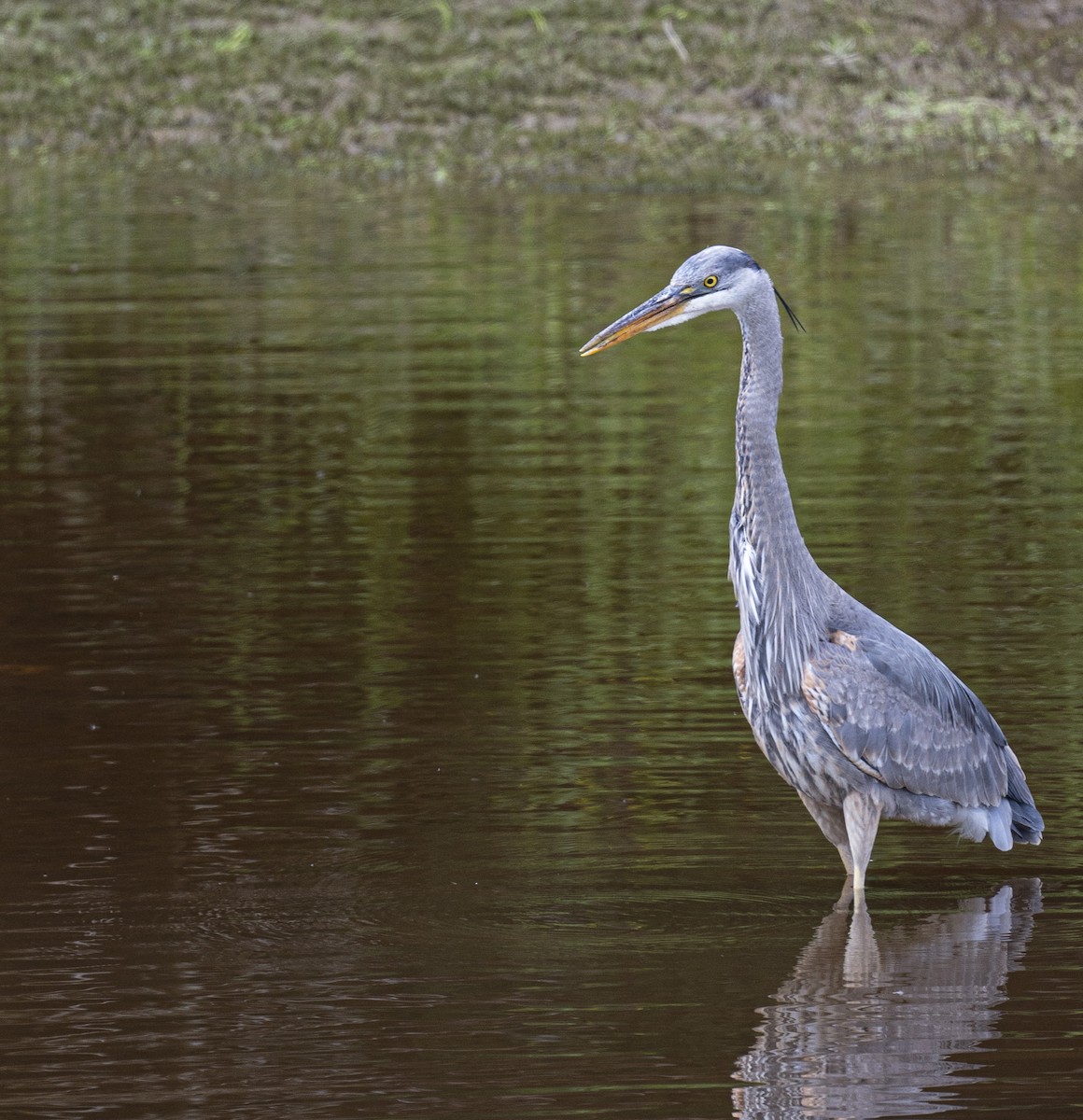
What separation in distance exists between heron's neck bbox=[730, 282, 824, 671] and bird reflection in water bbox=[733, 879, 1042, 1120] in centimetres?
100

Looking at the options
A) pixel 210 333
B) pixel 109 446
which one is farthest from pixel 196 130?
pixel 109 446

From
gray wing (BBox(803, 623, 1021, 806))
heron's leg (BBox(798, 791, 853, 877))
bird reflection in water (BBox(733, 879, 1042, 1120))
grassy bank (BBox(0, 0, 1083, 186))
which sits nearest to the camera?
bird reflection in water (BBox(733, 879, 1042, 1120))

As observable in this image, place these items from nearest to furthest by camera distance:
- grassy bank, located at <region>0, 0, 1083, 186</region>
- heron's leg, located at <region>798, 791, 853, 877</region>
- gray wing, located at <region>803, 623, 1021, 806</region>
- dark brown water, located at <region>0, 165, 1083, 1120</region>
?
dark brown water, located at <region>0, 165, 1083, 1120</region>
gray wing, located at <region>803, 623, 1021, 806</region>
heron's leg, located at <region>798, 791, 853, 877</region>
grassy bank, located at <region>0, 0, 1083, 186</region>

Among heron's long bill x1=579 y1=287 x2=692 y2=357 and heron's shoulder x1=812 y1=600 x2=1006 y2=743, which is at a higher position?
heron's long bill x1=579 y1=287 x2=692 y2=357

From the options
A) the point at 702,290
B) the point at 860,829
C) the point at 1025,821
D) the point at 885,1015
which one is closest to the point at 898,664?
the point at 860,829

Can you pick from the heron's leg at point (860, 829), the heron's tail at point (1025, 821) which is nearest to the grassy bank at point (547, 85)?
the heron's tail at point (1025, 821)

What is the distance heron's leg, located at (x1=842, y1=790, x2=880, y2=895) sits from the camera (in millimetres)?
7250

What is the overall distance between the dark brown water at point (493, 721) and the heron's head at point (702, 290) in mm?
1940

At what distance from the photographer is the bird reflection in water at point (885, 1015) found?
5.98 meters

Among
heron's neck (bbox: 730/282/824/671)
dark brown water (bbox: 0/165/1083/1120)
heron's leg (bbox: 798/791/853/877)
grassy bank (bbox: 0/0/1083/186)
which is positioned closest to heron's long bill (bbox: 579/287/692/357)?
heron's neck (bbox: 730/282/824/671)

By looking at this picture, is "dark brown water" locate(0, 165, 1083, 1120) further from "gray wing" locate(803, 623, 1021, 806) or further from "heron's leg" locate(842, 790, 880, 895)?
"gray wing" locate(803, 623, 1021, 806)

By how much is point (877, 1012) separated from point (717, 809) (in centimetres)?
164

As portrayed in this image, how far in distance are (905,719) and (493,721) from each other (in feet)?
8.52

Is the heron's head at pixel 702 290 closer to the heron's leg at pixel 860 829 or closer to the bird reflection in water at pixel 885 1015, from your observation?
the heron's leg at pixel 860 829
